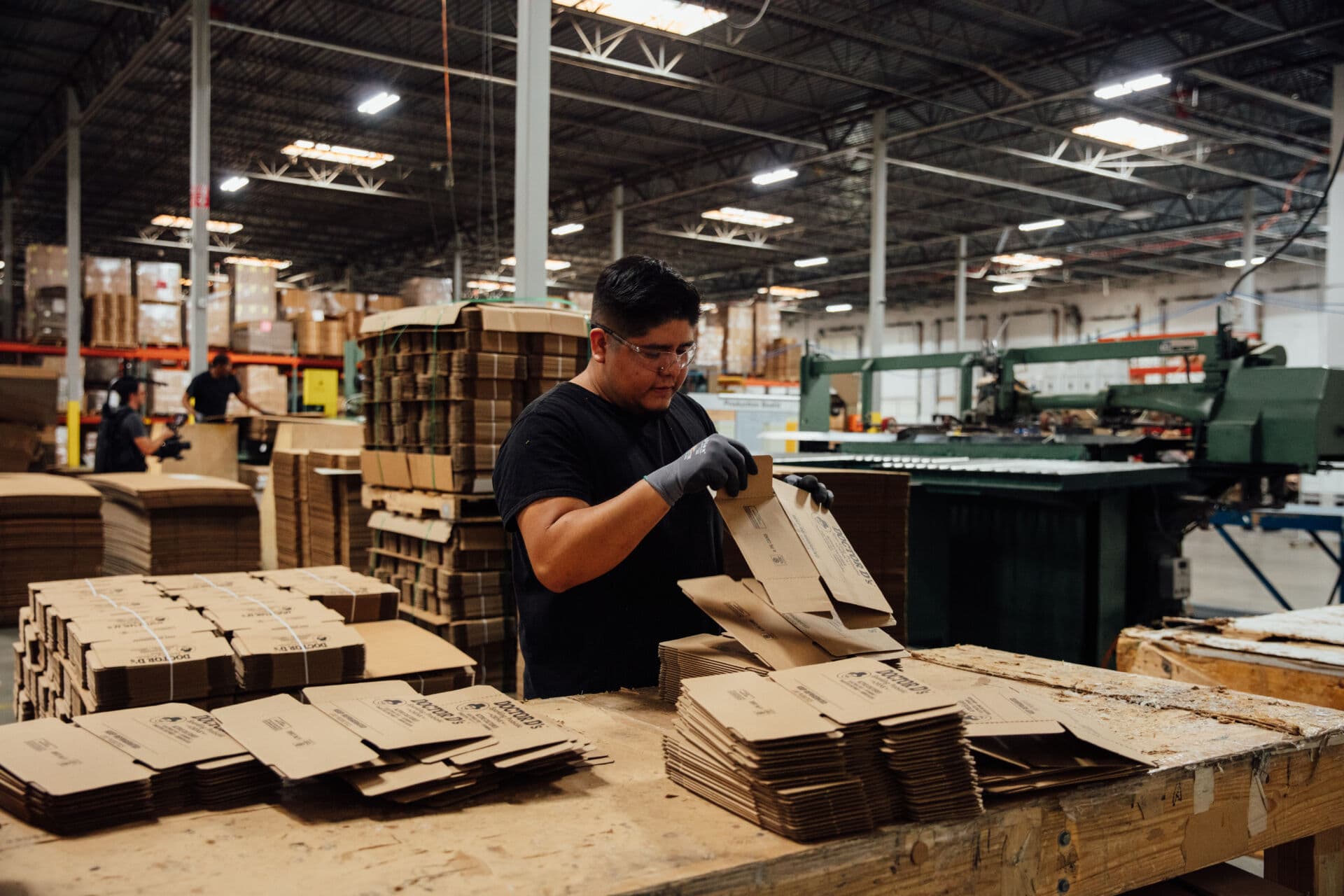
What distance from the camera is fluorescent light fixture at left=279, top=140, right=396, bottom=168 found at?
1700 centimetres

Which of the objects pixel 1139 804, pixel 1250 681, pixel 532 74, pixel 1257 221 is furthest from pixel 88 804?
pixel 1257 221

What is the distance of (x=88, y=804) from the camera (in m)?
1.37

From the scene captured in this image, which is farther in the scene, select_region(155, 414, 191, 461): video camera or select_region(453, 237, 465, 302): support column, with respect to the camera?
select_region(453, 237, 465, 302): support column

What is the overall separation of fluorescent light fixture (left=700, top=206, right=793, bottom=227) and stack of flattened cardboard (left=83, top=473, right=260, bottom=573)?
14.9m

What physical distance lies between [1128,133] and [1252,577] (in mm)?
6802

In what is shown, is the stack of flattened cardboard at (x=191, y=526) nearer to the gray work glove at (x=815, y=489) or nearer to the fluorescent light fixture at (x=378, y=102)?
the gray work glove at (x=815, y=489)

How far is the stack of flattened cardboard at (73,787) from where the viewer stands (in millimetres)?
1350

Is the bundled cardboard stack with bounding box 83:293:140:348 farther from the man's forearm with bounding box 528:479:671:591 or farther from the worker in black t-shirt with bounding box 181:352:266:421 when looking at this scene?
the man's forearm with bounding box 528:479:671:591

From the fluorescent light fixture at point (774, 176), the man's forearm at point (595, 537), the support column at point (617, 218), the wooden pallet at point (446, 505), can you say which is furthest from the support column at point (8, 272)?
the man's forearm at point (595, 537)

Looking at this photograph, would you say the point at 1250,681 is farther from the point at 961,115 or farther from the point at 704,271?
the point at 704,271

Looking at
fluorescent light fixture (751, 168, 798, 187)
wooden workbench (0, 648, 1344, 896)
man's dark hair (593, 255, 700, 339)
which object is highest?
fluorescent light fixture (751, 168, 798, 187)

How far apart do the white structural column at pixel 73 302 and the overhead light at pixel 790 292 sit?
1909cm

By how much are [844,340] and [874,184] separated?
20.9 m

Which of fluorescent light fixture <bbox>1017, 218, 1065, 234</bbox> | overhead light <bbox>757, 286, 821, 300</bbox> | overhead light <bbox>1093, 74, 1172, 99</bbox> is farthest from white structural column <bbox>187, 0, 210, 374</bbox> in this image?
overhead light <bbox>757, 286, 821, 300</bbox>
